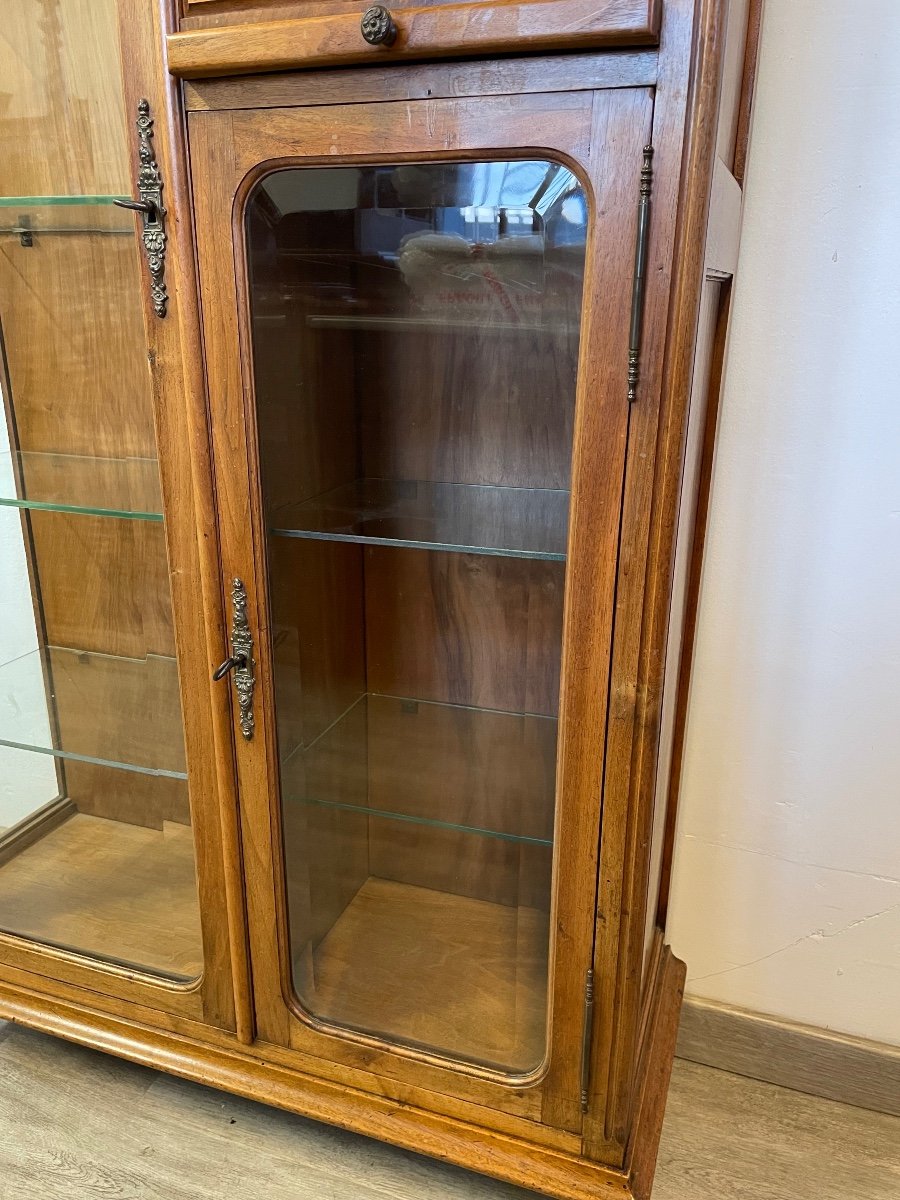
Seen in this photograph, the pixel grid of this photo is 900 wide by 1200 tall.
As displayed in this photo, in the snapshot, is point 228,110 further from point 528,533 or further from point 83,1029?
point 83,1029

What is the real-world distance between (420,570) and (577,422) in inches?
14.2

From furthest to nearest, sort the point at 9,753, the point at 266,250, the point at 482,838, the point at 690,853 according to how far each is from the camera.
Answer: the point at 9,753 → the point at 690,853 → the point at 482,838 → the point at 266,250

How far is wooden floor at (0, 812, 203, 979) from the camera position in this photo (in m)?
1.09

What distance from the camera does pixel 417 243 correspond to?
2.69ft

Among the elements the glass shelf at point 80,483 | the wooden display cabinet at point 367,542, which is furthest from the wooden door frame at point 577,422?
the glass shelf at point 80,483

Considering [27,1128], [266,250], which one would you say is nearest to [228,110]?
[266,250]

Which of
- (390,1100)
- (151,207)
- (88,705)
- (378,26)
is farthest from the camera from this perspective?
(88,705)

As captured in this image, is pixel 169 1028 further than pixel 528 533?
Yes

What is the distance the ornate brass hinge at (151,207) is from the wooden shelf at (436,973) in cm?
72

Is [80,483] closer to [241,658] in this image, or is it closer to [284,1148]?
[241,658]

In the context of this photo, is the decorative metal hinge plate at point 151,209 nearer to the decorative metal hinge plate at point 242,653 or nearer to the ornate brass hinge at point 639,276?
the decorative metal hinge plate at point 242,653

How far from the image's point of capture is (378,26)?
649mm

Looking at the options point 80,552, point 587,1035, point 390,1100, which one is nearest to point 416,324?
point 80,552

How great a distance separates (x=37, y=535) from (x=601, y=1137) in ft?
3.39
